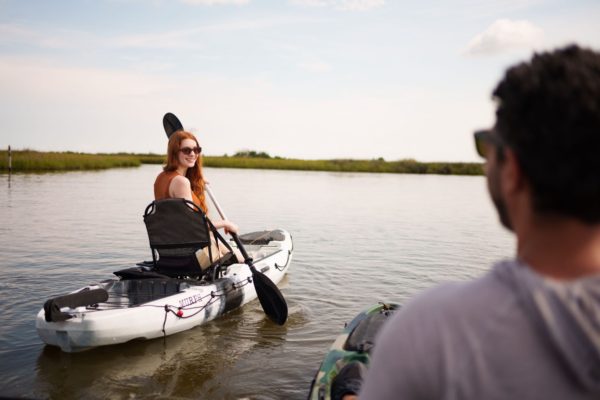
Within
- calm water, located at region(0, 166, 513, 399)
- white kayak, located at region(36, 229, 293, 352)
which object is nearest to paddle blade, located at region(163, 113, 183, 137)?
white kayak, located at region(36, 229, 293, 352)

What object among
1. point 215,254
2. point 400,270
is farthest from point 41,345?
point 400,270

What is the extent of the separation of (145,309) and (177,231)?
92 centimetres

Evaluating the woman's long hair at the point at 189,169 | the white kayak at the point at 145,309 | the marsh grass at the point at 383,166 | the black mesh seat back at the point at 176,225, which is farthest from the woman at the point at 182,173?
the marsh grass at the point at 383,166

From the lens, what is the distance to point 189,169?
21.1ft

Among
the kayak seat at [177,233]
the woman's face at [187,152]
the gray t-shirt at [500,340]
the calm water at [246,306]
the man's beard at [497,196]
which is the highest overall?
the woman's face at [187,152]

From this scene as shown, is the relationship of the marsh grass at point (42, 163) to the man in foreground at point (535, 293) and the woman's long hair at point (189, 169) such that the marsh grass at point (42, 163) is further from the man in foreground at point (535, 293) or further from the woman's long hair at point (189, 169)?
the man in foreground at point (535, 293)

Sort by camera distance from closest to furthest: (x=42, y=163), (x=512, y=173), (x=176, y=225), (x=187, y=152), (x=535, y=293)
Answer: (x=535, y=293)
(x=512, y=173)
(x=176, y=225)
(x=187, y=152)
(x=42, y=163)

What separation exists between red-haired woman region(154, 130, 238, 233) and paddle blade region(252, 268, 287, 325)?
83cm

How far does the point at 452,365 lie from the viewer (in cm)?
94

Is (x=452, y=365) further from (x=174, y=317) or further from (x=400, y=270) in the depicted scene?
(x=400, y=270)

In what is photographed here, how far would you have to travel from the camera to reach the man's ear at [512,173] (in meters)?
1.00

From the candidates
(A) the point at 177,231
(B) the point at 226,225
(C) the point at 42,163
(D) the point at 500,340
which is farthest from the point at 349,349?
(C) the point at 42,163

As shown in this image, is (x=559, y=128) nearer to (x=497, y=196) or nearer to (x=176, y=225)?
(x=497, y=196)

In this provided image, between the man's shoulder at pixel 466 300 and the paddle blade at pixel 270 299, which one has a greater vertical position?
the man's shoulder at pixel 466 300
